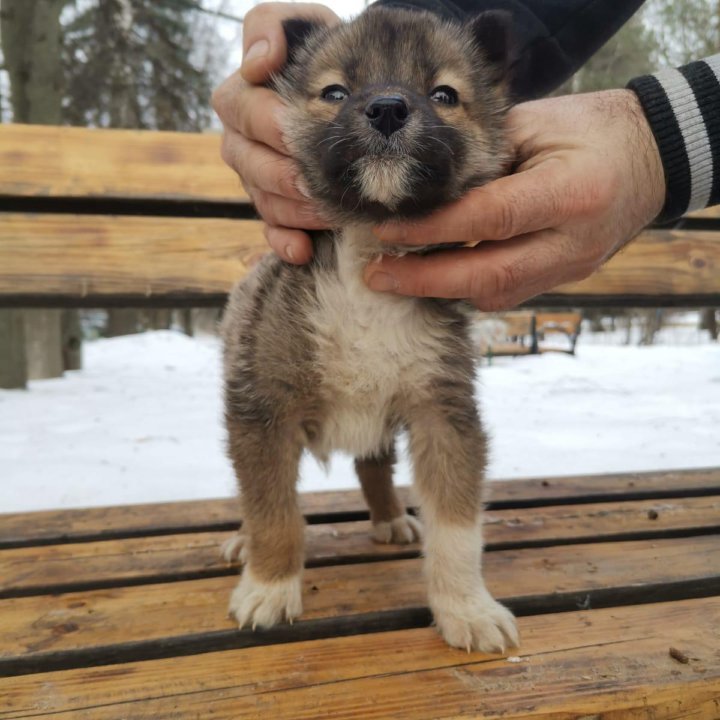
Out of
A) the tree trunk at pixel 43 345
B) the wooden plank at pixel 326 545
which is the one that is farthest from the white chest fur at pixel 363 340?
the tree trunk at pixel 43 345

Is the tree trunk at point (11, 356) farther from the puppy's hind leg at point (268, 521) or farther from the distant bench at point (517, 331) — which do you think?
the distant bench at point (517, 331)

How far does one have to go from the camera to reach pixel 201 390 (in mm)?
7062

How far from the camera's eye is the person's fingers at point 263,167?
5.82 feet

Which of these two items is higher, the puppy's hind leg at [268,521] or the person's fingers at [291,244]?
the person's fingers at [291,244]

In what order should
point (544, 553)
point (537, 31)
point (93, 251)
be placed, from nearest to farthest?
point (544, 553) < point (537, 31) < point (93, 251)

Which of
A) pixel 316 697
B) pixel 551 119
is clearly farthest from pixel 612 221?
pixel 316 697

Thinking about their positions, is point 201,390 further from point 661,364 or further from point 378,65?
point 661,364

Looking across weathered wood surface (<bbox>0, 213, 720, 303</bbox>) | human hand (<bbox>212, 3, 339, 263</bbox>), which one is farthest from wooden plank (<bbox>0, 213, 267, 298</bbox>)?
human hand (<bbox>212, 3, 339, 263</bbox>)

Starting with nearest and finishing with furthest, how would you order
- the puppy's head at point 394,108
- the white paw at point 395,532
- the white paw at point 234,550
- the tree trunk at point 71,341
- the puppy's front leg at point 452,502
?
the puppy's head at point 394,108
the puppy's front leg at point 452,502
the white paw at point 234,550
the white paw at point 395,532
the tree trunk at point 71,341

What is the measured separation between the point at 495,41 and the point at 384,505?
1.61 metres

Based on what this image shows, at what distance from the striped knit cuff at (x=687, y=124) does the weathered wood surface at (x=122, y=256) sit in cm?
138

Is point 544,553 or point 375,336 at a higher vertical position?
point 375,336

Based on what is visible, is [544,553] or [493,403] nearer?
[544,553]

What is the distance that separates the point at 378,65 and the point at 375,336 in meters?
0.73
